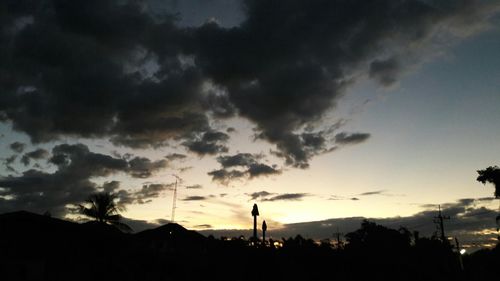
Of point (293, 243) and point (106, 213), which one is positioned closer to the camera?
point (293, 243)

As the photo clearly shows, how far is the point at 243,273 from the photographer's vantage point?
1478 centimetres

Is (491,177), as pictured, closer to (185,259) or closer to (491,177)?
(491,177)

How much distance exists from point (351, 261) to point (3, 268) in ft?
46.5

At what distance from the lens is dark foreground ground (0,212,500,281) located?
13969mm

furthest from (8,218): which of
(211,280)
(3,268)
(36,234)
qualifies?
(211,280)

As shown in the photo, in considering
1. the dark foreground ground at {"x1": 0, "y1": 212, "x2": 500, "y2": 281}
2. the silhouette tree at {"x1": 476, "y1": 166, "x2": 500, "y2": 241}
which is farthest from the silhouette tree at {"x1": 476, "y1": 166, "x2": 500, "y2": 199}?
the dark foreground ground at {"x1": 0, "y1": 212, "x2": 500, "y2": 281}

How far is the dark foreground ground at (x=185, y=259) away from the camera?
14.0m

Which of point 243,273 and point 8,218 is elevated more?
point 8,218

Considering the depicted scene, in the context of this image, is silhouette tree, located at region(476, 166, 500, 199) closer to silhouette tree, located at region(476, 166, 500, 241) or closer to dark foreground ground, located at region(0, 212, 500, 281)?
silhouette tree, located at region(476, 166, 500, 241)

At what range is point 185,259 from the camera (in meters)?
14.2

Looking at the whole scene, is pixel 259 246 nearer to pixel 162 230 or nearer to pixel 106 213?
pixel 162 230

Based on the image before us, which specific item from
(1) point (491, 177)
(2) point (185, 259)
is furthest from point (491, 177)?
(2) point (185, 259)

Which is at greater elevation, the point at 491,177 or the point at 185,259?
the point at 491,177

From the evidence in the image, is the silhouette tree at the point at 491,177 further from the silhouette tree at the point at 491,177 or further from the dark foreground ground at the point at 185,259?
the dark foreground ground at the point at 185,259
